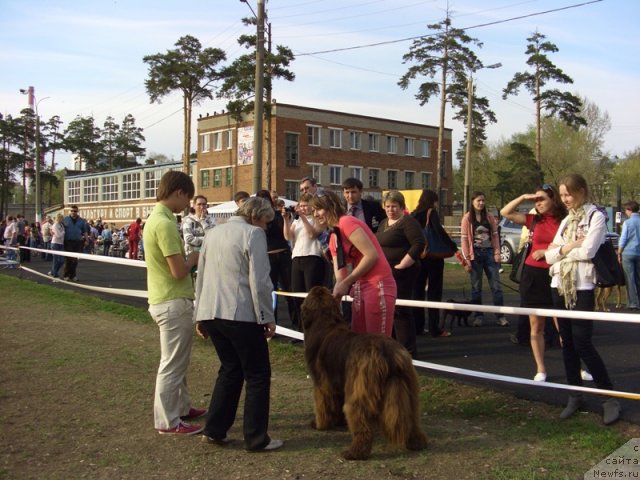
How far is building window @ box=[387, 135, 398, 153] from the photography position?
201 ft

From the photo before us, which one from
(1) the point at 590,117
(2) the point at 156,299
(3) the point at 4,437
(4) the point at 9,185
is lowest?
(3) the point at 4,437

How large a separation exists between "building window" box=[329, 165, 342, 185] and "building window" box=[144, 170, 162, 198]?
2077cm

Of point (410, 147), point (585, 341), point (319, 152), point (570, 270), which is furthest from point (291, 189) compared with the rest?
point (585, 341)

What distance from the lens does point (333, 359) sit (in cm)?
447

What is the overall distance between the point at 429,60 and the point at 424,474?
42.0m

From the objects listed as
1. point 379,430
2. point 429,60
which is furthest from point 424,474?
point 429,60

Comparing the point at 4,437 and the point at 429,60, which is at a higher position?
the point at 429,60

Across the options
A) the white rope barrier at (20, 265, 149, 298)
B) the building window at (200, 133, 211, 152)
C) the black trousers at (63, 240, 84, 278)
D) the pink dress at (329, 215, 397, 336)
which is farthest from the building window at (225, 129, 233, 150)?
the pink dress at (329, 215, 397, 336)

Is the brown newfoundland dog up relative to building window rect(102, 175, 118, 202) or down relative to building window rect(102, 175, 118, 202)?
down

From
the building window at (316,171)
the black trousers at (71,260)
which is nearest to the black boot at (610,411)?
the black trousers at (71,260)

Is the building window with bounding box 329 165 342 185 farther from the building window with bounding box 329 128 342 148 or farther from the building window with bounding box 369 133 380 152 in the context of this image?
the building window with bounding box 369 133 380 152

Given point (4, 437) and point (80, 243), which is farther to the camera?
point (80, 243)

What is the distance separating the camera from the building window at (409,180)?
62.8m

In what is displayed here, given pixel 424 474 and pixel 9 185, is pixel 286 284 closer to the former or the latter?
pixel 424 474
